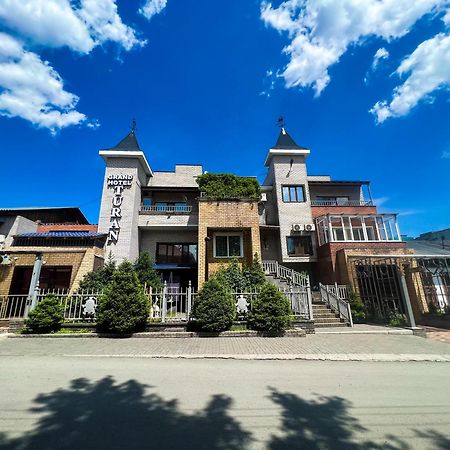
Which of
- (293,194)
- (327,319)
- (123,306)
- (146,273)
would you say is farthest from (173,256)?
(327,319)

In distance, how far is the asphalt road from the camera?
2844 millimetres

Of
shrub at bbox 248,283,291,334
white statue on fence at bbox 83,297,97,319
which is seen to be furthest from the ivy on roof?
white statue on fence at bbox 83,297,97,319

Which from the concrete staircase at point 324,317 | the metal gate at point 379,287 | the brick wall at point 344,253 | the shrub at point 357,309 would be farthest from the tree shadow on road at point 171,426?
the brick wall at point 344,253

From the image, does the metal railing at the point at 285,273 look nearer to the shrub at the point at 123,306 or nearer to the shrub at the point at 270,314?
the shrub at the point at 270,314

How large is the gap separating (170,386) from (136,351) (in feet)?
9.92

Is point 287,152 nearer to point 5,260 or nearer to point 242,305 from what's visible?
point 242,305

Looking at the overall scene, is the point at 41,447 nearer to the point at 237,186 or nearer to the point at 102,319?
the point at 102,319

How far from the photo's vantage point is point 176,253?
2034 cm

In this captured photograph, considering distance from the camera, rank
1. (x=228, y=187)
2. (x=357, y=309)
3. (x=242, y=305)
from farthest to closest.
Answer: (x=228, y=187) < (x=357, y=309) < (x=242, y=305)

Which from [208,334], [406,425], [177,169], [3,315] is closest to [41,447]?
[406,425]

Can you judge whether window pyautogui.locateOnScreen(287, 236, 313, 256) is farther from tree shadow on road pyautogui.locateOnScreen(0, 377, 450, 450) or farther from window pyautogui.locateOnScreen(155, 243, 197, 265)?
tree shadow on road pyautogui.locateOnScreen(0, 377, 450, 450)

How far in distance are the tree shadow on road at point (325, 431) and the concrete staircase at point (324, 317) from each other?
27.0ft

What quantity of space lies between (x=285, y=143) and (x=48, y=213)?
21.8 meters

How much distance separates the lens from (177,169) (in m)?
24.0
